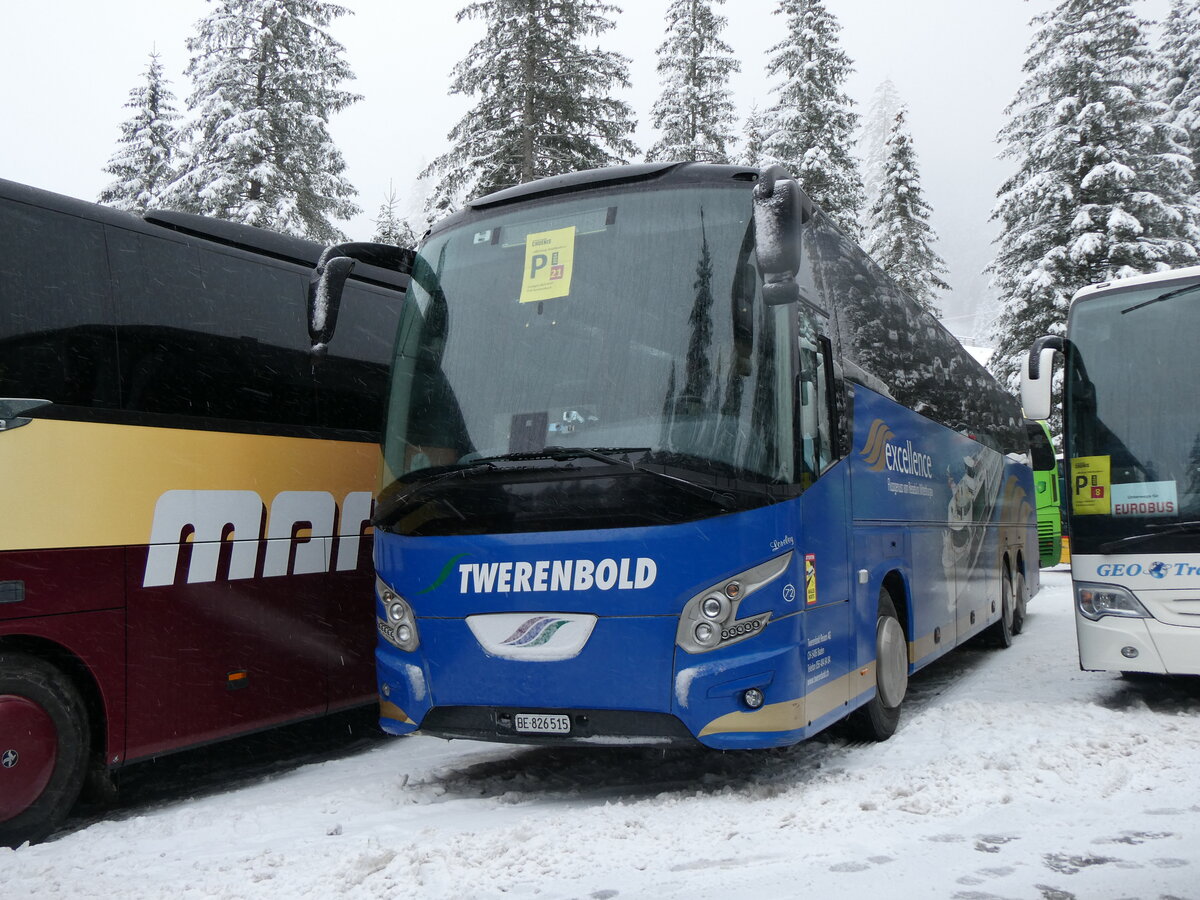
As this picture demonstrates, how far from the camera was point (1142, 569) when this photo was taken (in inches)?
312

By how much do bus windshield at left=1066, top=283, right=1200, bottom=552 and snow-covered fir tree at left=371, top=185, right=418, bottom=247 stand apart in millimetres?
32412

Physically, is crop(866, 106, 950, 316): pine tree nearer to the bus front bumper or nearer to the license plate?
the bus front bumper

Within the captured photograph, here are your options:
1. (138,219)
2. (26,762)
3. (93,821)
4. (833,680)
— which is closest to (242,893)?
(26,762)

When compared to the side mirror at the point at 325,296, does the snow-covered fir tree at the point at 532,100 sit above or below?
above

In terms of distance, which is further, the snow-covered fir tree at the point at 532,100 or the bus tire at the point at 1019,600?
the snow-covered fir tree at the point at 532,100

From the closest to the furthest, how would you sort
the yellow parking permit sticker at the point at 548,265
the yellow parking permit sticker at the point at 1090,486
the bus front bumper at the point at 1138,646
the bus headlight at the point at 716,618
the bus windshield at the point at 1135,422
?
the bus headlight at the point at 716,618 < the yellow parking permit sticker at the point at 548,265 < the bus front bumper at the point at 1138,646 < the bus windshield at the point at 1135,422 < the yellow parking permit sticker at the point at 1090,486

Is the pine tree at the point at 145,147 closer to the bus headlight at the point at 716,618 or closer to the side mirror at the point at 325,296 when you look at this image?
the side mirror at the point at 325,296

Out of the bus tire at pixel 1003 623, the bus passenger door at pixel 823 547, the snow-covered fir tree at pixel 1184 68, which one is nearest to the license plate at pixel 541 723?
the bus passenger door at pixel 823 547

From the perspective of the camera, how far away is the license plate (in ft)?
18.5

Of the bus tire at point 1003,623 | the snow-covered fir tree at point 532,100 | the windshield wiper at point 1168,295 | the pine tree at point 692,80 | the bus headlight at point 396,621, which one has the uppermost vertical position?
the pine tree at point 692,80

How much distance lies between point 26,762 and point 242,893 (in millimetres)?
1852

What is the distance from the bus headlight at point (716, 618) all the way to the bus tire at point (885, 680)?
1.88m

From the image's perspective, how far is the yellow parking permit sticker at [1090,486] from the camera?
8.21 metres

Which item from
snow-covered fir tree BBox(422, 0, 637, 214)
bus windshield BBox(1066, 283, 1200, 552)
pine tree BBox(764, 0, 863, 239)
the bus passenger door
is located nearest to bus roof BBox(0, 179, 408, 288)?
Result: the bus passenger door
